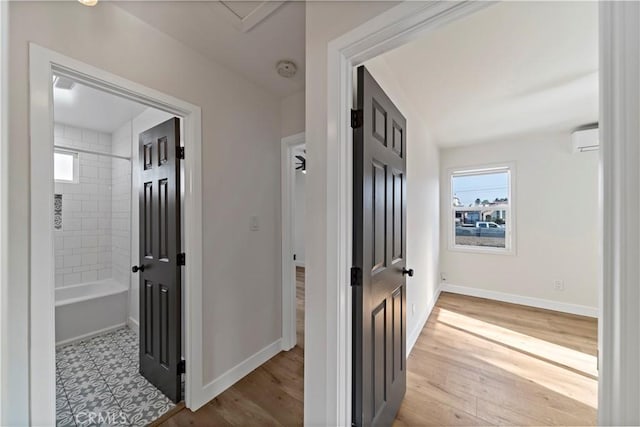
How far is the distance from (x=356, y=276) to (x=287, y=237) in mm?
1397

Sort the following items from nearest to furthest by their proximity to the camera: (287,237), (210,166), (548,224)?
(210,166), (287,237), (548,224)

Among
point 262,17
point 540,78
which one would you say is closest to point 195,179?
point 262,17

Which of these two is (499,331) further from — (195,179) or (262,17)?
(262,17)

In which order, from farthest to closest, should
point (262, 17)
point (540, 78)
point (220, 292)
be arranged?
point (540, 78)
point (220, 292)
point (262, 17)

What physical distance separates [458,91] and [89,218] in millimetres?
4581

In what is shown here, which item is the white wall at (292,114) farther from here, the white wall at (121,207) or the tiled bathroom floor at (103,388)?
the tiled bathroom floor at (103,388)

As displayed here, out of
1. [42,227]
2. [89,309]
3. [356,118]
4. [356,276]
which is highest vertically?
[356,118]

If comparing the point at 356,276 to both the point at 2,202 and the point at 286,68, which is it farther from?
the point at 286,68

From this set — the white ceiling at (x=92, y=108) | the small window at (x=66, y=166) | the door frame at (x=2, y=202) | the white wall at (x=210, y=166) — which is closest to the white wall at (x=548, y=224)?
the white wall at (x=210, y=166)

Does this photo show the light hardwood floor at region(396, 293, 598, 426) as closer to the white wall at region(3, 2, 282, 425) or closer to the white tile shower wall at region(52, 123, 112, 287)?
the white wall at region(3, 2, 282, 425)

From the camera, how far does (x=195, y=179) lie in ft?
5.57

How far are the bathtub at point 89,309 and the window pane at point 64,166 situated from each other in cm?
137

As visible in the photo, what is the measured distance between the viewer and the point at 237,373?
1962 mm

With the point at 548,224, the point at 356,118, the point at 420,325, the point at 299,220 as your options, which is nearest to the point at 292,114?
the point at 356,118
